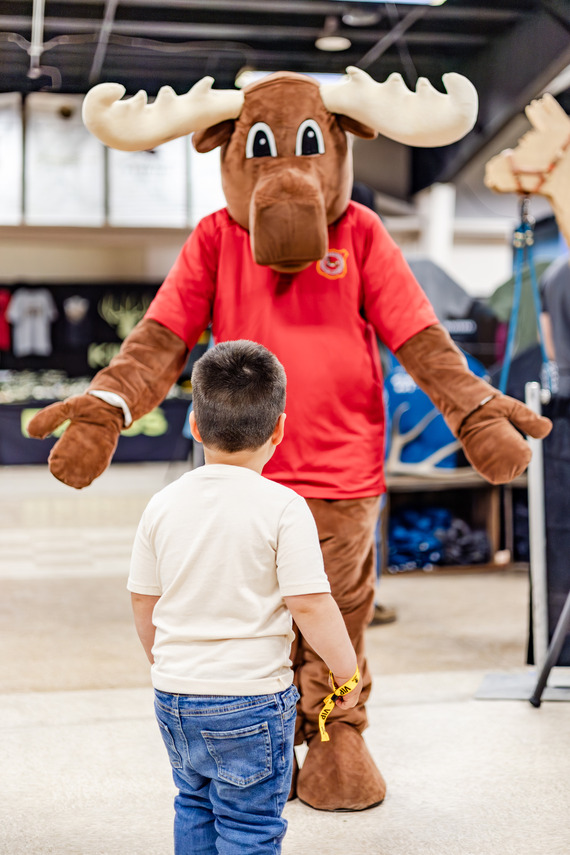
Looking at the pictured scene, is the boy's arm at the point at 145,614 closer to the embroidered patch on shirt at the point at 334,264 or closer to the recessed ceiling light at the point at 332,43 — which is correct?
the embroidered patch on shirt at the point at 334,264

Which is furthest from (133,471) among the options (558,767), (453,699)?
(558,767)

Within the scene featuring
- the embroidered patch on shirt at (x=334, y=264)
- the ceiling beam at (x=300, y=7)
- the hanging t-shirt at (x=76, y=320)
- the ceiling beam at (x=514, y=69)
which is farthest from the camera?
the hanging t-shirt at (x=76, y=320)

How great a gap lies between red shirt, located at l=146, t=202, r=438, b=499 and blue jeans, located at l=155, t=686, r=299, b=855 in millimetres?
736

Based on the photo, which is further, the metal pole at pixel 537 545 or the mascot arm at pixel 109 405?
the metal pole at pixel 537 545

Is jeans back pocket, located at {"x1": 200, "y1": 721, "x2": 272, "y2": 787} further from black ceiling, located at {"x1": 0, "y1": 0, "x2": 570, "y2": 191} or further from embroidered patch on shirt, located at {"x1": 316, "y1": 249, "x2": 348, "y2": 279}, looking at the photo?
black ceiling, located at {"x1": 0, "y1": 0, "x2": 570, "y2": 191}

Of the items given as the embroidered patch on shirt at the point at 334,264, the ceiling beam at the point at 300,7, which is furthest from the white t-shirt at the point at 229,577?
the ceiling beam at the point at 300,7

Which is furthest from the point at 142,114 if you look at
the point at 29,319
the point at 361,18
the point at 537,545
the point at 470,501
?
the point at 29,319

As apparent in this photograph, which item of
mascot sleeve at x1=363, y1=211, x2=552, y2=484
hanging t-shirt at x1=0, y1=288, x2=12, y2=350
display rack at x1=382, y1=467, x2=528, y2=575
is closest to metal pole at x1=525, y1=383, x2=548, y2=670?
mascot sleeve at x1=363, y1=211, x2=552, y2=484

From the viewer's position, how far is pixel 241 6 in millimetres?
7738

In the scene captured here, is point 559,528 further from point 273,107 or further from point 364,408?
point 273,107

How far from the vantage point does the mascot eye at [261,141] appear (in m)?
2.16

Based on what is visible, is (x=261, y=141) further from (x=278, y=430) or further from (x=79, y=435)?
(x=278, y=430)

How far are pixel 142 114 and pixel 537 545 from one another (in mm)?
1686

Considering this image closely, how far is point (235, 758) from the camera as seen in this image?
1.45 meters
